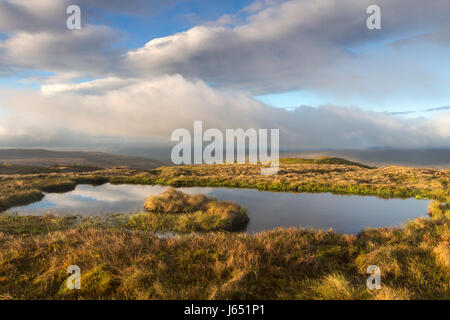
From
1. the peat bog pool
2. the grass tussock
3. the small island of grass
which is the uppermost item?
the grass tussock

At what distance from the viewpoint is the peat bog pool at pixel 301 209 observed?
16031 mm

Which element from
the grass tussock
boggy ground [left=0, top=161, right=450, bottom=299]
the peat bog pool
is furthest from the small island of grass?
the grass tussock

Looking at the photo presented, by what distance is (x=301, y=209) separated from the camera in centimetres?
1977

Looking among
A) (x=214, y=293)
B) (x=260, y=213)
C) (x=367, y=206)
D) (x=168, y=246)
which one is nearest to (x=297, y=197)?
(x=367, y=206)

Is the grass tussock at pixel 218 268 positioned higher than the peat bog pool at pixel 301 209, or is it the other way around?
the grass tussock at pixel 218 268

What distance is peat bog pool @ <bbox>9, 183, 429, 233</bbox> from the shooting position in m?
16.0

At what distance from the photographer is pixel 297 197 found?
25.2 meters

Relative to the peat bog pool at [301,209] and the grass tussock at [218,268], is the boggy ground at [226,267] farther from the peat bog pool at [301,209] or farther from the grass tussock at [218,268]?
the peat bog pool at [301,209]

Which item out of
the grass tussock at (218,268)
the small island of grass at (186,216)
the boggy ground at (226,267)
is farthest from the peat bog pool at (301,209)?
the grass tussock at (218,268)

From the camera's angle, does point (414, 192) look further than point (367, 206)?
Yes

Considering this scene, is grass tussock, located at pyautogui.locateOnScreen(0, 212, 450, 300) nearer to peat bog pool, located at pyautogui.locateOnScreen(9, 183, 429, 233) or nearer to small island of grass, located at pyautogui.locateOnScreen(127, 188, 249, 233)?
small island of grass, located at pyautogui.locateOnScreen(127, 188, 249, 233)
